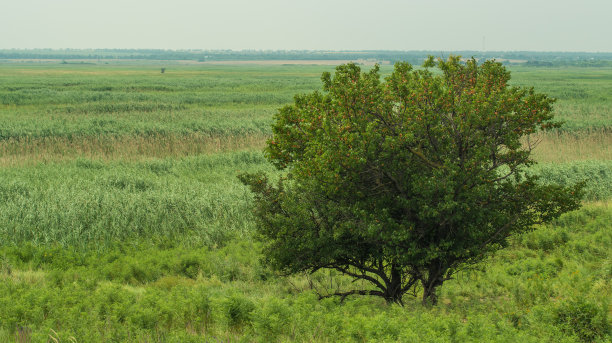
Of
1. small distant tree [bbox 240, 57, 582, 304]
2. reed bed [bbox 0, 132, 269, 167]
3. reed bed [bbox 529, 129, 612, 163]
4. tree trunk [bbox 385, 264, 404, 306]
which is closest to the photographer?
small distant tree [bbox 240, 57, 582, 304]

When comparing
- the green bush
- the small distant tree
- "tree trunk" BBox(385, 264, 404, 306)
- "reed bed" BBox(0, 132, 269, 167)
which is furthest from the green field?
the small distant tree

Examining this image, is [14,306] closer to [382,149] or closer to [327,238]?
[327,238]

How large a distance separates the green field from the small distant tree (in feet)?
3.82

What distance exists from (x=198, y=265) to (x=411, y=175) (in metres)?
6.60

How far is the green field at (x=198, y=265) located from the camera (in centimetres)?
736

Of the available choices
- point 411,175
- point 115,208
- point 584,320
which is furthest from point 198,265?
point 584,320

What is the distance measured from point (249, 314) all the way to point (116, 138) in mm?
26198

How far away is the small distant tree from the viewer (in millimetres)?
8469

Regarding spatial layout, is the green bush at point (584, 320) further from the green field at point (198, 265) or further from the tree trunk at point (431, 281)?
the tree trunk at point (431, 281)

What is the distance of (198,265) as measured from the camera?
13086 millimetres

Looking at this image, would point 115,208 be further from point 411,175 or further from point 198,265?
point 411,175

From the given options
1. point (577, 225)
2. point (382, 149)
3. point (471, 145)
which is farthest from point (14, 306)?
point (577, 225)

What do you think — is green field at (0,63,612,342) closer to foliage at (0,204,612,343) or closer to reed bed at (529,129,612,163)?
foliage at (0,204,612,343)

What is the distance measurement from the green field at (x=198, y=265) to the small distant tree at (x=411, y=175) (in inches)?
45.8
